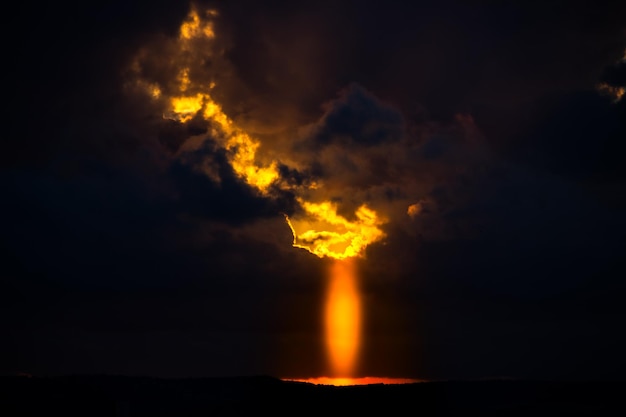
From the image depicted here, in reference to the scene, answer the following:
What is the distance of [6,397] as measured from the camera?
7810 inches

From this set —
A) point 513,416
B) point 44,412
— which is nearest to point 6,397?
point 44,412

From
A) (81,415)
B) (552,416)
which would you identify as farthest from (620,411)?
(81,415)

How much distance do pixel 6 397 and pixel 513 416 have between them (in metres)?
120

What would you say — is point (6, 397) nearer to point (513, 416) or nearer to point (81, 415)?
point (81, 415)

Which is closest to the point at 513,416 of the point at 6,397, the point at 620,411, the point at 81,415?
the point at 620,411

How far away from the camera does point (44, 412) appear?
7534 inches

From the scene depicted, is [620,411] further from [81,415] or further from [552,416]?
[81,415]

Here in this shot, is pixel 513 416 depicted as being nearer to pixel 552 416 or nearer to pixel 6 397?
pixel 552 416

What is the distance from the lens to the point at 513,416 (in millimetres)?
199625

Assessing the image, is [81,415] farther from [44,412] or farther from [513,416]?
[513,416]

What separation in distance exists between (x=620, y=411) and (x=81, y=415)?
128225 millimetres

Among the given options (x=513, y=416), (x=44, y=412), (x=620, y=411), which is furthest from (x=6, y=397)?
(x=620, y=411)

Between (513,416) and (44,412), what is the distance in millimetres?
109367

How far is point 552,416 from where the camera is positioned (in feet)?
648
